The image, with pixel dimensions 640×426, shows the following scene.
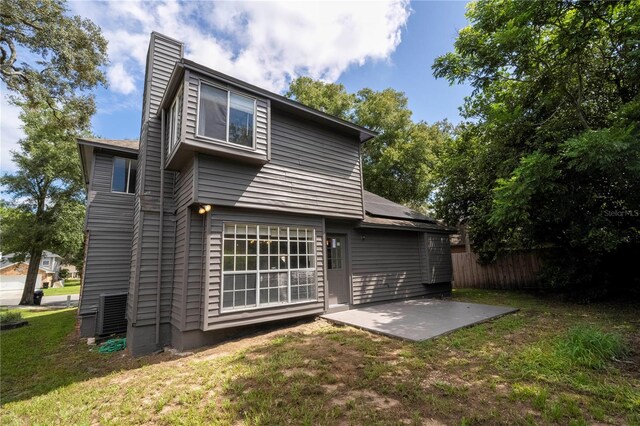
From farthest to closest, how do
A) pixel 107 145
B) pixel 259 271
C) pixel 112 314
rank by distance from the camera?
pixel 107 145 → pixel 112 314 → pixel 259 271

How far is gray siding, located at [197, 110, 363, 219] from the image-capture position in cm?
608

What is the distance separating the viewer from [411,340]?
5.05 metres

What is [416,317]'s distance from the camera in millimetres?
6840

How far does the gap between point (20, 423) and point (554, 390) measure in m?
6.43

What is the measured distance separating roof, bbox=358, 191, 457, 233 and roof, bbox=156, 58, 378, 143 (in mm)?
2734

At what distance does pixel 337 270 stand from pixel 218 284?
3.58m

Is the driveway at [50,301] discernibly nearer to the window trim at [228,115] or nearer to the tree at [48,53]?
the tree at [48,53]

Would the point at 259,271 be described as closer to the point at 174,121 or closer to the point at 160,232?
the point at 160,232

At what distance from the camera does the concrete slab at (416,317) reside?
18.5 feet

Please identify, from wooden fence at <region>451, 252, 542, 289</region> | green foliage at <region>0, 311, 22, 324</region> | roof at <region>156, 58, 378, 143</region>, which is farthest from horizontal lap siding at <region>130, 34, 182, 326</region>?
wooden fence at <region>451, 252, 542, 289</region>

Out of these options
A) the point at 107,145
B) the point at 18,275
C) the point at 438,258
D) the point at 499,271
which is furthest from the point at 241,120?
the point at 18,275

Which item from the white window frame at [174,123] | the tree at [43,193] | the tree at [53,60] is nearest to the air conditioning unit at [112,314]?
the white window frame at [174,123]

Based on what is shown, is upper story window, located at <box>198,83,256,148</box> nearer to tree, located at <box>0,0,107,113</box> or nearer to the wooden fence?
tree, located at <box>0,0,107,113</box>

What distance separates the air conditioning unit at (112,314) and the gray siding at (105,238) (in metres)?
1.33
